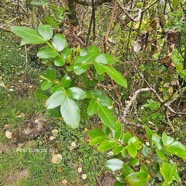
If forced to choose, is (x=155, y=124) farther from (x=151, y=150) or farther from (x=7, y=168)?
(x=7, y=168)

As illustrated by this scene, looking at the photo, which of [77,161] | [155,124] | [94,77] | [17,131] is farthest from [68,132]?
[94,77]

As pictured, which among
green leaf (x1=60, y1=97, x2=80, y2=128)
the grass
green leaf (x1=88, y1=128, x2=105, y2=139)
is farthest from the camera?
the grass

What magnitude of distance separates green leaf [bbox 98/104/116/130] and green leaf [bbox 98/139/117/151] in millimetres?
65

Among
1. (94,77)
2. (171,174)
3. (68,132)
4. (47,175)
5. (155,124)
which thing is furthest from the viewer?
(68,132)

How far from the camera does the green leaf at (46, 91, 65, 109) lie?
0.57 meters

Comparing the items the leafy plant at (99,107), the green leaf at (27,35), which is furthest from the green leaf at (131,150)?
the green leaf at (27,35)

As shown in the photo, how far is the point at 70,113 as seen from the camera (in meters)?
0.56

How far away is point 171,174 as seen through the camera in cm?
57

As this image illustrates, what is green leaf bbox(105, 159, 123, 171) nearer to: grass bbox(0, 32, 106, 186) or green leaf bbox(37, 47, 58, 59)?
green leaf bbox(37, 47, 58, 59)

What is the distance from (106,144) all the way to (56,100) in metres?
0.17

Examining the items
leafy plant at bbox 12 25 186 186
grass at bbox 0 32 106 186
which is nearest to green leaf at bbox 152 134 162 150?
leafy plant at bbox 12 25 186 186

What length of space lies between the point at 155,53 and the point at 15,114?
1441 millimetres

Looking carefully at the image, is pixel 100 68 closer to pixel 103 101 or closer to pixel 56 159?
pixel 103 101

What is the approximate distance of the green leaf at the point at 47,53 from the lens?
0.61 metres
